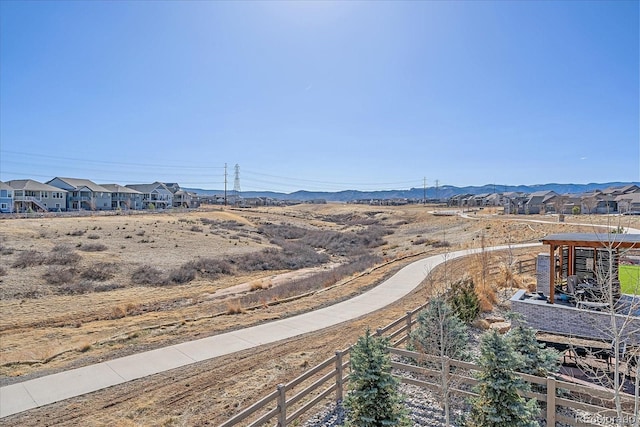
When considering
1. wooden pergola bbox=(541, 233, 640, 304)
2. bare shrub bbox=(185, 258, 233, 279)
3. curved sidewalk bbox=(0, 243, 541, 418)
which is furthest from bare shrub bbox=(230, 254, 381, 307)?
wooden pergola bbox=(541, 233, 640, 304)

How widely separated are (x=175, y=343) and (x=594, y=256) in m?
13.9

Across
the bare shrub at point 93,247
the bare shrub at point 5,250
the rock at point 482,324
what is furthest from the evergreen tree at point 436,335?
the bare shrub at point 5,250

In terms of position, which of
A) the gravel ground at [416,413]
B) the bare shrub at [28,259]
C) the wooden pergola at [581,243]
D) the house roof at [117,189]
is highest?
the house roof at [117,189]

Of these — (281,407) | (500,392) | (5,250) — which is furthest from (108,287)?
(500,392)

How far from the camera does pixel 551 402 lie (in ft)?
22.4

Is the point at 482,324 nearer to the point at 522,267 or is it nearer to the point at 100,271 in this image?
the point at 522,267

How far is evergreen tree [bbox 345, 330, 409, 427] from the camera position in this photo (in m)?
6.43

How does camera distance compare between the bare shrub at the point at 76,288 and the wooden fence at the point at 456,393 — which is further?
the bare shrub at the point at 76,288

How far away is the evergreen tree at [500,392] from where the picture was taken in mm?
6145

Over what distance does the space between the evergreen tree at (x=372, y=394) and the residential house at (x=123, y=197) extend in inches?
3233

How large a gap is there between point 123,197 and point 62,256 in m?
57.8

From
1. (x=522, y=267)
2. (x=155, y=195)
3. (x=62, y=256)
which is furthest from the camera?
(x=155, y=195)

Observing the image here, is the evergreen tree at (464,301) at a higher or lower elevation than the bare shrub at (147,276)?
higher

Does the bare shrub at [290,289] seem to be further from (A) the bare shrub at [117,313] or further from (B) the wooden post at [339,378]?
(B) the wooden post at [339,378]
